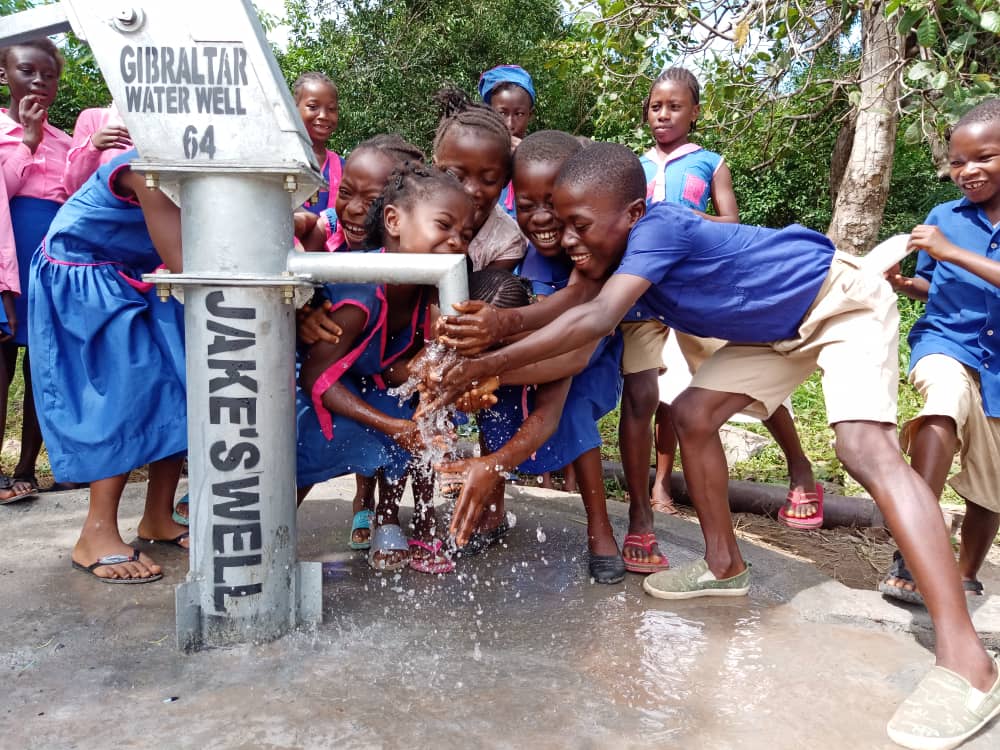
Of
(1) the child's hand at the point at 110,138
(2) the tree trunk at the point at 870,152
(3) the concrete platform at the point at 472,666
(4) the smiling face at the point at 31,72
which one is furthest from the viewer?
(2) the tree trunk at the point at 870,152

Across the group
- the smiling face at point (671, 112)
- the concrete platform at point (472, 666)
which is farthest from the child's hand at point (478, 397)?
the smiling face at point (671, 112)

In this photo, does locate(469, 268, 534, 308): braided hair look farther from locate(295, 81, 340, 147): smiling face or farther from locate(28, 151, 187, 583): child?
locate(295, 81, 340, 147): smiling face

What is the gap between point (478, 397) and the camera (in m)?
2.14

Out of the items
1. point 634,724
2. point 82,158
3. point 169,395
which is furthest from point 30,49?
point 634,724

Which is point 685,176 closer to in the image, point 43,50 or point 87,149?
→ point 87,149

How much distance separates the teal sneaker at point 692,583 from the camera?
2.43 metres

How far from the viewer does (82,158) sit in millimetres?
2818

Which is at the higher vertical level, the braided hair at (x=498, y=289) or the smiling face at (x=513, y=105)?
the smiling face at (x=513, y=105)

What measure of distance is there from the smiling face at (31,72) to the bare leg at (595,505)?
2.51m

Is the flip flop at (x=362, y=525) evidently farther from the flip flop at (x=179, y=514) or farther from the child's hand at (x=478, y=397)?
the child's hand at (x=478, y=397)

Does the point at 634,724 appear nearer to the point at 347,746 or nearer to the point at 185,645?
the point at 347,746

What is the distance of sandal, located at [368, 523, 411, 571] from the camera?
260 cm

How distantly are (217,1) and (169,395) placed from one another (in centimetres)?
119

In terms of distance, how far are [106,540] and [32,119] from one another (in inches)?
70.5
